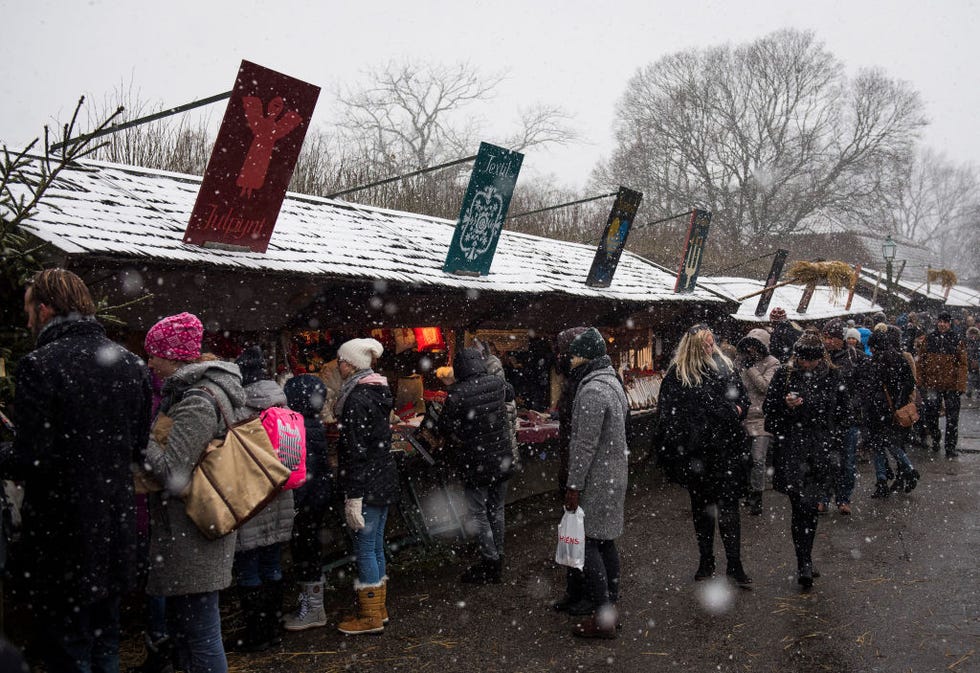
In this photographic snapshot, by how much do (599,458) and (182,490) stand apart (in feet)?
8.73

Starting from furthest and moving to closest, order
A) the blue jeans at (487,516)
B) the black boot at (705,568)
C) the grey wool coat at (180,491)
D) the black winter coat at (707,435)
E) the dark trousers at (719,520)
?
the blue jeans at (487,516) → the black boot at (705,568) → the dark trousers at (719,520) → the black winter coat at (707,435) → the grey wool coat at (180,491)

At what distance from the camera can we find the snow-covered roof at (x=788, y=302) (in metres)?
17.0

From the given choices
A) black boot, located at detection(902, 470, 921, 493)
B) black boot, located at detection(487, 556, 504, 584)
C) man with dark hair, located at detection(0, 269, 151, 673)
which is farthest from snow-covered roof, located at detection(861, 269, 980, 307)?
man with dark hair, located at detection(0, 269, 151, 673)

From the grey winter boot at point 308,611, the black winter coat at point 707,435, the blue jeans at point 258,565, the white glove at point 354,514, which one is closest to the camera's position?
the blue jeans at point 258,565

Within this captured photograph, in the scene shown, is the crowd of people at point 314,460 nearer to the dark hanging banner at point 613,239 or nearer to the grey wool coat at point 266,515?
the grey wool coat at point 266,515

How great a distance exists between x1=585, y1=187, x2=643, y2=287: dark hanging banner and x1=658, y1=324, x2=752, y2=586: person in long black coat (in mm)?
4661

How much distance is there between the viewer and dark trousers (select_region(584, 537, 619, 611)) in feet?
16.4

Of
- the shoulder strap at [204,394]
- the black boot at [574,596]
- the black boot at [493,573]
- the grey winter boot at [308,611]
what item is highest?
the shoulder strap at [204,394]

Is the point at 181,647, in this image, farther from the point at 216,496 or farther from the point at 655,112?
the point at 655,112

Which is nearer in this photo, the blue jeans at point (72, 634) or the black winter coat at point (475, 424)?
the blue jeans at point (72, 634)

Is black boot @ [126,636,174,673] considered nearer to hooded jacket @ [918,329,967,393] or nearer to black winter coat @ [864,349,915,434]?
black winter coat @ [864,349,915,434]

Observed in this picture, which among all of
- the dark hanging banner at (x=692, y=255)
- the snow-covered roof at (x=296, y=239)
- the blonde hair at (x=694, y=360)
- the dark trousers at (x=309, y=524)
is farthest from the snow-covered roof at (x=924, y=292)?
the dark trousers at (x=309, y=524)

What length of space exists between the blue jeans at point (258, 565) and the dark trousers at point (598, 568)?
205cm

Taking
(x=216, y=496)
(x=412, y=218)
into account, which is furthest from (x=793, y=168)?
(x=216, y=496)
